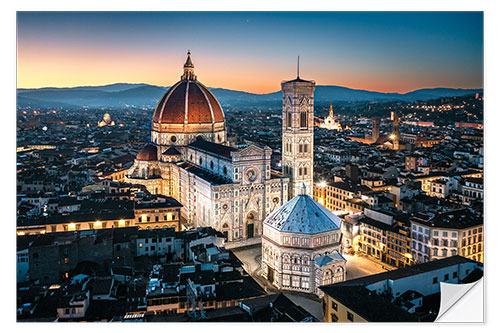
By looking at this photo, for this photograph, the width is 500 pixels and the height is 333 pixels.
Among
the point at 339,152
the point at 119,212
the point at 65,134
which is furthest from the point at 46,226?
the point at 65,134

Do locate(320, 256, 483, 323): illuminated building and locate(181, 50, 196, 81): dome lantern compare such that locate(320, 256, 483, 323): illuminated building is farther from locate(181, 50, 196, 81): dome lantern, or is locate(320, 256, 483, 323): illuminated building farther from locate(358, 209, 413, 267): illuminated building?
locate(181, 50, 196, 81): dome lantern

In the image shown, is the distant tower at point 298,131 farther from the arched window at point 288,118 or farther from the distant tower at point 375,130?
the distant tower at point 375,130

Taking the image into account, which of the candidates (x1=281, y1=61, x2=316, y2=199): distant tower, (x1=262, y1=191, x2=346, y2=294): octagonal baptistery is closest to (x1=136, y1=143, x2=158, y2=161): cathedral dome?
(x1=281, y1=61, x2=316, y2=199): distant tower

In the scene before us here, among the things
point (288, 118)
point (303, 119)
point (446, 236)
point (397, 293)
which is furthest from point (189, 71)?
point (397, 293)

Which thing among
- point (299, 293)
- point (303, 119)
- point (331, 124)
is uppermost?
point (331, 124)

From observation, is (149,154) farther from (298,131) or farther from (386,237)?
(386,237)

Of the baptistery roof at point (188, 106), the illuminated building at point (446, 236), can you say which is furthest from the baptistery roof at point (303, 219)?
the baptistery roof at point (188, 106)

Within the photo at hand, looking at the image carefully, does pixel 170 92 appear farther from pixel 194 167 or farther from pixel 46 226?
pixel 46 226
